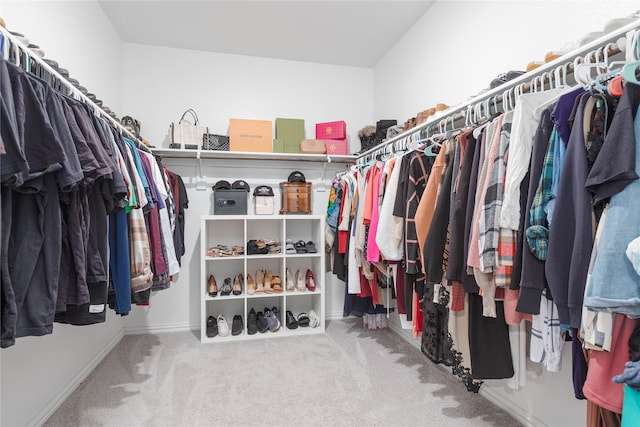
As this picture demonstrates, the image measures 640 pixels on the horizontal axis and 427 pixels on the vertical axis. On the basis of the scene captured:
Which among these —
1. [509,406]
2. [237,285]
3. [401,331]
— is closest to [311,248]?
[237,285]

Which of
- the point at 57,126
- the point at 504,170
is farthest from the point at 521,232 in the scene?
the point at 57,126

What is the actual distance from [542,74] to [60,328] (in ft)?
8.82

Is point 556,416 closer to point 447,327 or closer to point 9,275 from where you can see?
point 447,327

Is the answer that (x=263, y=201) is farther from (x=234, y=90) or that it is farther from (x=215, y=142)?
(x=234, y=90)

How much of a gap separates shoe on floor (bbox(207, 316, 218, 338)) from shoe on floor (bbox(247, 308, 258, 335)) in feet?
0.90

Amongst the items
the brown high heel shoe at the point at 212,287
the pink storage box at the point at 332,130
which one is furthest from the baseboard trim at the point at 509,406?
the pink storage box at the point at 332,130

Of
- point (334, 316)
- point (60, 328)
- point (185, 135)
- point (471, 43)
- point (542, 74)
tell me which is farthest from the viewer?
point (334, 316)

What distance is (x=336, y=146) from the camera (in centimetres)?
313

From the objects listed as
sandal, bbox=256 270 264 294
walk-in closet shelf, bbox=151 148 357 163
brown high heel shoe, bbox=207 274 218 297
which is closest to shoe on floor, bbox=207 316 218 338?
brown high heel shoe, bbox=207 274 218 297

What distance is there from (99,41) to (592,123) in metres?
3.07

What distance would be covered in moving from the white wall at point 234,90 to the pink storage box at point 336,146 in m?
0.33

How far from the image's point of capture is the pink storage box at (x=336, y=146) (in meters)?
3.10

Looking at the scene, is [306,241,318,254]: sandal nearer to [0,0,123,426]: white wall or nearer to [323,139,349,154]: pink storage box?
[323,139,349,154]: pink storage box

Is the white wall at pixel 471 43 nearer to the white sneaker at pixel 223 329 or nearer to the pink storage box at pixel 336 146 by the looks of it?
the pink storage box at pixel 336 146
